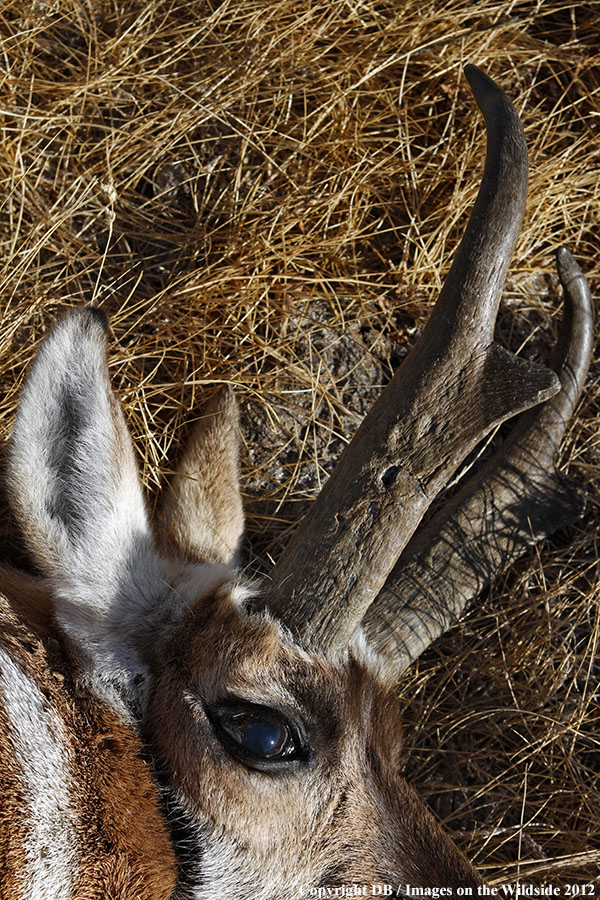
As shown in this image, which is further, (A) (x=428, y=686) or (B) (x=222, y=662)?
(A) (x=428, y=686)

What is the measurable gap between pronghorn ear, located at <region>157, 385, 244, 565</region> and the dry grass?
0.32 meters

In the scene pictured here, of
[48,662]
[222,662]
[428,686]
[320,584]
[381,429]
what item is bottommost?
[428,686]

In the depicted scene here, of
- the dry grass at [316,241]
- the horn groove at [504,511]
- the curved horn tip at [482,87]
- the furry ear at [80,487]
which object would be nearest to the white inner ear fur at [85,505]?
the furry ear at [80,487]

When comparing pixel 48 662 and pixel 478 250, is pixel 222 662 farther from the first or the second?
pixel 478 250

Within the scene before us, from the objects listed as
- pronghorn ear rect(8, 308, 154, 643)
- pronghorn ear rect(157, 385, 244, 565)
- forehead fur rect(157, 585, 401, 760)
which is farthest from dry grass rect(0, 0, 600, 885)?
forehead fur rect(157, 585, 401, 760)

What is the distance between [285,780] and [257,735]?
0.13m

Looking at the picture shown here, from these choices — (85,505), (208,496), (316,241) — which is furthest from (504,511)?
(85,505)

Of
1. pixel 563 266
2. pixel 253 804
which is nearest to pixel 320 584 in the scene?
pixel 253 804

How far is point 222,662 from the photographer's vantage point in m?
2.14

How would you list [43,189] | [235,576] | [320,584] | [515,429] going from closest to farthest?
1. [320,584]
2. [235,576]
3. [515,429]
4. [43,189]

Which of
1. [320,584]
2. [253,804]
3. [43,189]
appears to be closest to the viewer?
[253,804]

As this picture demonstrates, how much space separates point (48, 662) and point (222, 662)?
1.47ft

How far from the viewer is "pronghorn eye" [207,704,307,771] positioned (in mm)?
2084

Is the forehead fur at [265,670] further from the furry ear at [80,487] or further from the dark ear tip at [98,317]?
the dark ear tip at [98,317]
